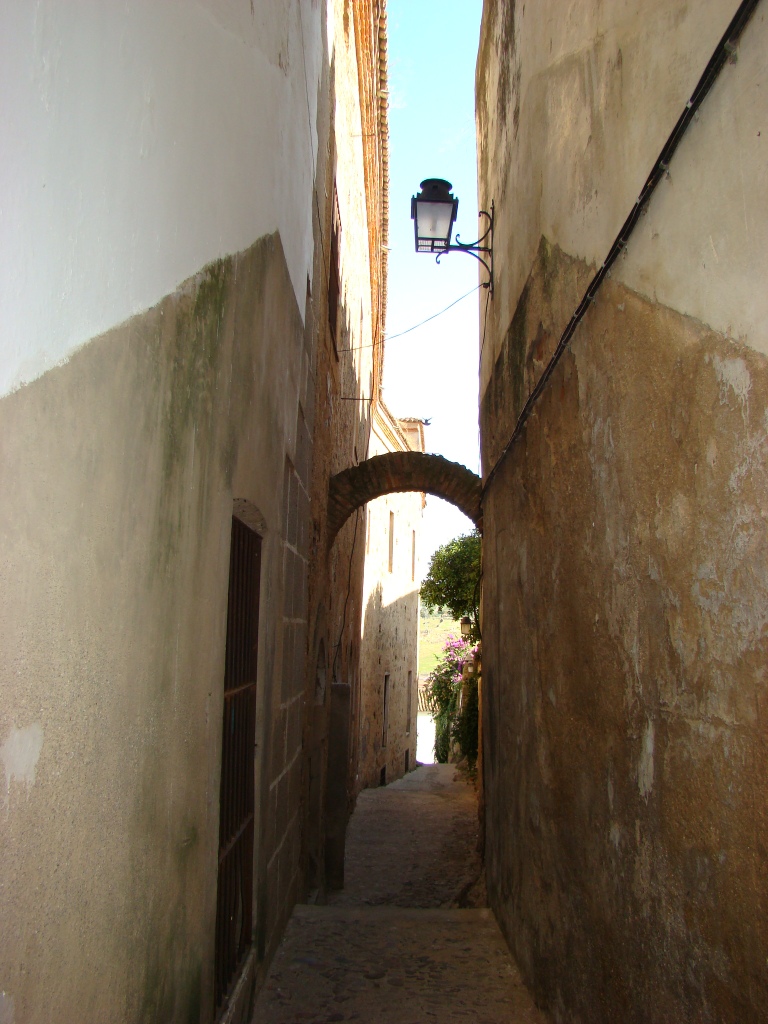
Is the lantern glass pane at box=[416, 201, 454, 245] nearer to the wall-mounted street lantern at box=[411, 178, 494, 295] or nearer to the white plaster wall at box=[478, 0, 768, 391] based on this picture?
the wall-mounted street lantern at box=[411, 178, 494, 295]

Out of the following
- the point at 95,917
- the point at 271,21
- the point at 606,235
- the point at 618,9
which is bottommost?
the point at 95,917

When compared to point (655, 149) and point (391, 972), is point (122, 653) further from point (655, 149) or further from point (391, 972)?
point (391, 972)

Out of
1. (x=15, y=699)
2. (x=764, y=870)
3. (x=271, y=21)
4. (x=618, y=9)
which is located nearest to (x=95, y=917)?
(x=15, y=699)

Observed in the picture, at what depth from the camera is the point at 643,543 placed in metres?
2.43

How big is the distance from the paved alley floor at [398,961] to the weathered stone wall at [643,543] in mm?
302

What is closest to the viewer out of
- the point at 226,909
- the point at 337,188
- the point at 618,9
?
the point at 618,9

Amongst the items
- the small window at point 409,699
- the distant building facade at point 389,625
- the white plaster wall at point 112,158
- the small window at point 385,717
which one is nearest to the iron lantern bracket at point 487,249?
the white plaster wall at point 112,158

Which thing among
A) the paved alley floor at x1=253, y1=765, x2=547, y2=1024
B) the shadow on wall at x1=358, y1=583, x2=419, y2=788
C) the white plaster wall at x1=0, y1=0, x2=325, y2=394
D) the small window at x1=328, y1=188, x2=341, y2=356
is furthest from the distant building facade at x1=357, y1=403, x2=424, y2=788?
the white plaster wall at x1=0, y1=0, x2=325, y2=394

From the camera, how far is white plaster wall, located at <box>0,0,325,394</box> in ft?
4.34

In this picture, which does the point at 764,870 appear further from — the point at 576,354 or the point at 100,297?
the point at 576,354

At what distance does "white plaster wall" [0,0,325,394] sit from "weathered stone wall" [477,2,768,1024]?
1.34 metres

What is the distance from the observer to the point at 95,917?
1679 mm

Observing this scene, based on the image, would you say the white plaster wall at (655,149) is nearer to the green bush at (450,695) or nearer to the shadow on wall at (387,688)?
the green bush at (450,695)

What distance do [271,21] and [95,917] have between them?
3.61 meters
